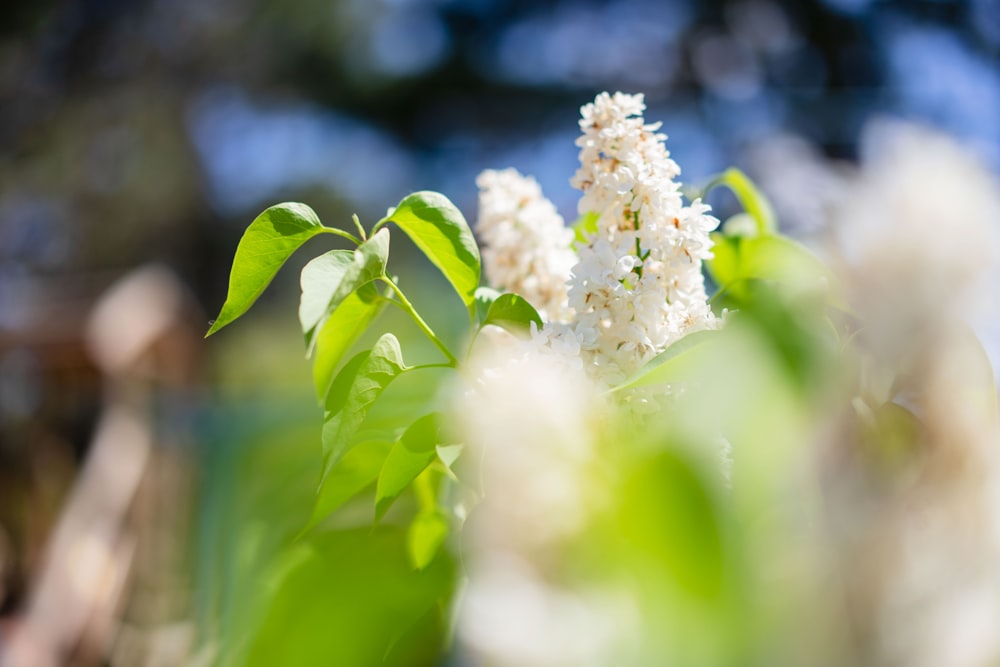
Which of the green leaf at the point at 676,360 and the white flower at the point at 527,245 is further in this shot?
the white flower at the point at 527,245

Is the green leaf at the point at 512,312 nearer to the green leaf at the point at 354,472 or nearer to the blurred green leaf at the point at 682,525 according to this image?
the green leaf at the point at 354,472

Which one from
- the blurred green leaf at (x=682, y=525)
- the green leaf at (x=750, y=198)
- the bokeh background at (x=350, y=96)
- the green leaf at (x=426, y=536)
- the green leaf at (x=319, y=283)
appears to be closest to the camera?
the blurred green leaf at (x=682, y=525)

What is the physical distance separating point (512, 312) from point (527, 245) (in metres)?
0.10

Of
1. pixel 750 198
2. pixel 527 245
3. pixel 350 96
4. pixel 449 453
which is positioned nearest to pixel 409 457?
pixel 449 453

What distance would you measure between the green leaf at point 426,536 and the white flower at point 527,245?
0.11 metres

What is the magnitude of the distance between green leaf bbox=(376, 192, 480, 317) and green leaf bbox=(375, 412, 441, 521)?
0.22 ft

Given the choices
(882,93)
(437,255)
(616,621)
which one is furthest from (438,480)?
(882,93)

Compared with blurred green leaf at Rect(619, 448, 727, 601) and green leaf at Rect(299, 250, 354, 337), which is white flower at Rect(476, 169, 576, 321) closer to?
green leaf at Rect(299, 250, 354, 337)

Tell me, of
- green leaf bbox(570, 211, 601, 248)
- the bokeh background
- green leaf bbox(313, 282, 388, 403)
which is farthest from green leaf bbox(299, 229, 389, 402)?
the bokeh background

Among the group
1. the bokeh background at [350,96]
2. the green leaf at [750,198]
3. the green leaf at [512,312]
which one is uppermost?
the green leaf at [512,312]

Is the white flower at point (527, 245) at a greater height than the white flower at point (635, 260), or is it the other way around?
the white flower at point (635, 260)

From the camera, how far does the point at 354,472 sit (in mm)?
350

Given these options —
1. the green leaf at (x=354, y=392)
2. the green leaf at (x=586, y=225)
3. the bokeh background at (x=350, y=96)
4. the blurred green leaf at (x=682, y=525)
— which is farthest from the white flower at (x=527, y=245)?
the bokeh background at (x=350, y=96)

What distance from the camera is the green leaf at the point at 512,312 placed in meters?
0.32
